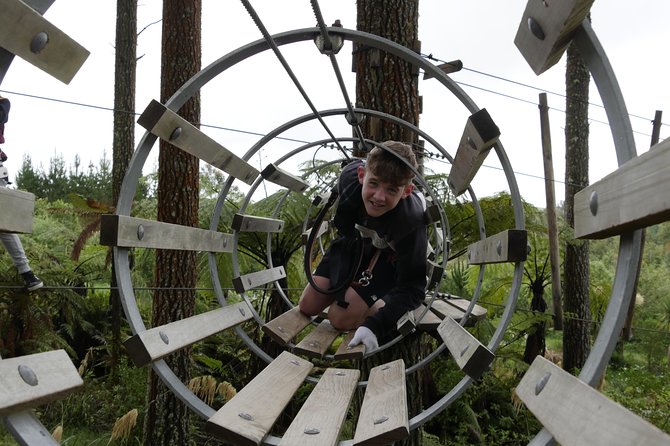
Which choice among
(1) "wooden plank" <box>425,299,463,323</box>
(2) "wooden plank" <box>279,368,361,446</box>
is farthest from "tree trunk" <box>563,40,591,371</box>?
(2) "wooden plank" <box>279,368,361,446</box>

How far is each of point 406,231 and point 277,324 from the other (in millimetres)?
709

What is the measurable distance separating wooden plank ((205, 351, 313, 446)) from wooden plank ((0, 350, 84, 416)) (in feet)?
1.01

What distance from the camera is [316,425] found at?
60.6 inches

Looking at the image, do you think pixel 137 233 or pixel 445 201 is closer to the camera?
pixel 137 233

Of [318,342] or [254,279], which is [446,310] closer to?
[318,342]

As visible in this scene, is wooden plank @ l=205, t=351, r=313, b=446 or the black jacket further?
the black jacket

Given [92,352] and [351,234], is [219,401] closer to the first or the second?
[92,352]

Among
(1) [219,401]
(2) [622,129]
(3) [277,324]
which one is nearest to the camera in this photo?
(2) [622,129]

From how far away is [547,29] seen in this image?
1270 millimetres

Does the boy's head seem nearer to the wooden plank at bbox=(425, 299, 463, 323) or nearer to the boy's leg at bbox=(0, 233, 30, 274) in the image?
the wooden plank at bbox=(425, 299, 463, 323)

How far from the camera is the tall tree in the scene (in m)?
4.95

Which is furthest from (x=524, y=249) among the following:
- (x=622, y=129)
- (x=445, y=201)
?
(x=445, y=201)

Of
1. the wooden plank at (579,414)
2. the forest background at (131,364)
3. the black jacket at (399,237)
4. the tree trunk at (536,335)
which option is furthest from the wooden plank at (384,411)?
the tree trunk at (536,335)

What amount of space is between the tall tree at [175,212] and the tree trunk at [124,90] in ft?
5.36
